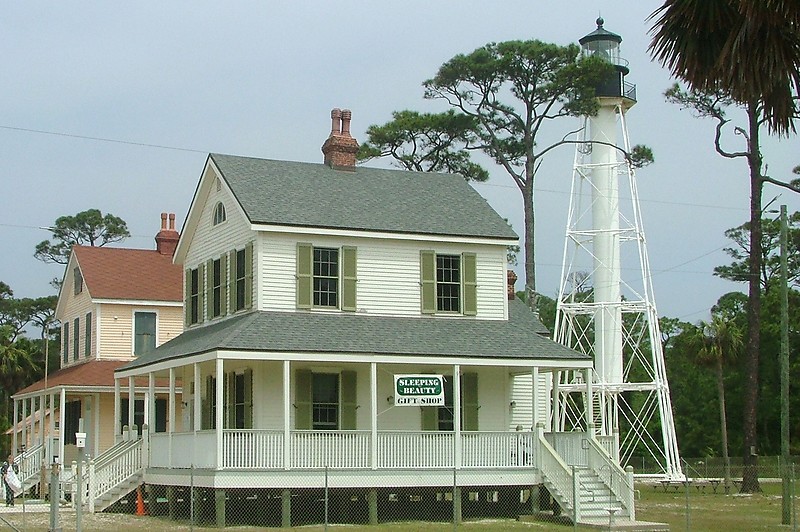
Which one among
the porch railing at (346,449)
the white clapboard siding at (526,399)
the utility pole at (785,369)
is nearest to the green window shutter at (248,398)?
the porch railing at (346,449)

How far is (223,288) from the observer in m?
33.3

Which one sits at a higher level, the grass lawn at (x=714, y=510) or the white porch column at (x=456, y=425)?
the white porch column at (x=456, y=425)

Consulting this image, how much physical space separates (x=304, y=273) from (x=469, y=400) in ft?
18.4

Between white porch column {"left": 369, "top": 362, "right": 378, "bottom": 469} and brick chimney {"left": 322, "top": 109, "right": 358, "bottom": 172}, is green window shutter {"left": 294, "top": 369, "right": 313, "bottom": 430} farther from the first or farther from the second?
brick chimney {"left": 322, "top": 109, "right": 358, "bottom": 172}

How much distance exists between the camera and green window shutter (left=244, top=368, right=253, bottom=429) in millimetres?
30328

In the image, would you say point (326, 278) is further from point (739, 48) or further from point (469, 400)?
point (739, 48)

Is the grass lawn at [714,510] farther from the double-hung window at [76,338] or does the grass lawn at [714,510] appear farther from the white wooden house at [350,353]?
the double-hung window at [76,338]

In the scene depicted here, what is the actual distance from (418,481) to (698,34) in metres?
14.3

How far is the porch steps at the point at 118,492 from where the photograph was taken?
3147 centimetres

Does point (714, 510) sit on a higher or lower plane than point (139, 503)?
lower

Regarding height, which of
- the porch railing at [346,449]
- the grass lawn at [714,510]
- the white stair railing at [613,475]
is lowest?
the grass lawn at [714,510]

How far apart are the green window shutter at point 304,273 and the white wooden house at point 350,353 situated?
36 mm

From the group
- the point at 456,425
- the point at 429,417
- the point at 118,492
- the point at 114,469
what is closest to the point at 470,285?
the point at 429,417

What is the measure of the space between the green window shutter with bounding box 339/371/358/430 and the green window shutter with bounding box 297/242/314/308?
2073 mm
